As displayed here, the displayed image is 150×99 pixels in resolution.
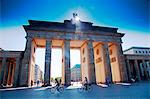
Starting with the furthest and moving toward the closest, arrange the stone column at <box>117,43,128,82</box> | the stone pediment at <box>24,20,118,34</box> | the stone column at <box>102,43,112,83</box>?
the stone column at <box>117,43,128,82</box>, the stone column at <box>102,43,112,83</box>, the stone pediment at <box>24,20,118,34</box>

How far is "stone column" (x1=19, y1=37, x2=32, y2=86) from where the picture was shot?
21.9 metres

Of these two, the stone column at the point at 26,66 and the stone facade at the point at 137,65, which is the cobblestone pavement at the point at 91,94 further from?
the stone facade at the point at 137,65

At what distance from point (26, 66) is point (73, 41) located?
34.8 ft

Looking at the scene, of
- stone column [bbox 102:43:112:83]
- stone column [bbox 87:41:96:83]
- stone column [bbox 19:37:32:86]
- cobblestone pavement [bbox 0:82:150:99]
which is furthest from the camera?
stone column [bbox 102:43:112:83]

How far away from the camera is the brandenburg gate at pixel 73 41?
23362mm

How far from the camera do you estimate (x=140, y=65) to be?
36156 mm

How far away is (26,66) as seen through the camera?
74.2ft

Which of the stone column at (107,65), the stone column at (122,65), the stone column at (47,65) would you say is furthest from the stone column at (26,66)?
the stone column at (122,65)

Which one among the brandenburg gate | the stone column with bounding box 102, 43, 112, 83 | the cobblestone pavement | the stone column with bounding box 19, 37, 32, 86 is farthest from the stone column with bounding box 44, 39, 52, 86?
the stone column with bounding box 102, 43, 112, 83

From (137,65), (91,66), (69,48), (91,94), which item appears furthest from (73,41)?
(91,94)

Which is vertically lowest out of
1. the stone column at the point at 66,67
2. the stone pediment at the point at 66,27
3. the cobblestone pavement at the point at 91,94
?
the cobblestone pavement at the point at 91,94

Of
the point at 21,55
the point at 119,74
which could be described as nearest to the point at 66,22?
the point at 21,55

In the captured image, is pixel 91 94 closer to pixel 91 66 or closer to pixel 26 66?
pixel 91 66

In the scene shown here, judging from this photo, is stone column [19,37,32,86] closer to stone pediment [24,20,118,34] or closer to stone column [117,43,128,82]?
stone pediment [24,20,118,34]
